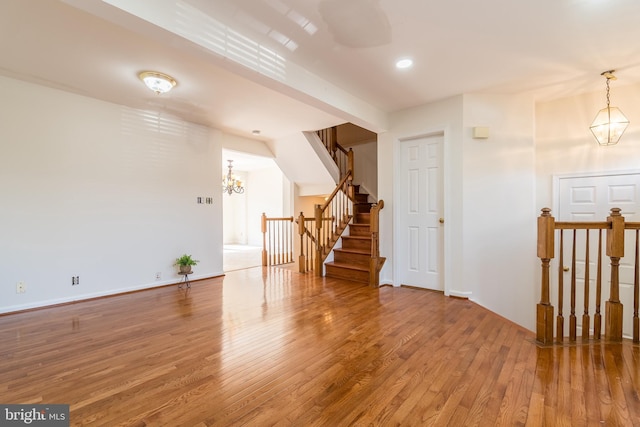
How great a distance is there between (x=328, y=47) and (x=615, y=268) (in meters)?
3.29

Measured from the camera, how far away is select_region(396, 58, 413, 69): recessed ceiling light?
9.93 feet

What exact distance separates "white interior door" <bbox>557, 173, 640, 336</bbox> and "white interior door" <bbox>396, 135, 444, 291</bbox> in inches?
68.6

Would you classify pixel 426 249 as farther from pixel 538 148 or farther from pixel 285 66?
pixel 285 66

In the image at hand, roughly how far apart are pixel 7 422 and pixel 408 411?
7.54ft

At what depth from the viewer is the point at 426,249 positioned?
14.2 feet

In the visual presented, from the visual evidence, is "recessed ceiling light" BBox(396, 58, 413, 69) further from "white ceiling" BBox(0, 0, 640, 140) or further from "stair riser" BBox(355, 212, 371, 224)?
"stair riser" BBox(355, 212, 371, 224)

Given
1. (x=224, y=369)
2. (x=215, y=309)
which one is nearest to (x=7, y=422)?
(x=224, y=369)

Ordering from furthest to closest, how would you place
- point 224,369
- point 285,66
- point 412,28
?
point 285,66, point 412,28, point 224,369

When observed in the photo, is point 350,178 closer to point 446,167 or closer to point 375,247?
point 375,247

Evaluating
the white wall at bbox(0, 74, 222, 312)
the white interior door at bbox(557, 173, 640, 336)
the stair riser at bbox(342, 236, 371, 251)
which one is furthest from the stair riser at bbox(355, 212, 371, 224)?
the white interior door at bbox(557, 173, 640, 336)

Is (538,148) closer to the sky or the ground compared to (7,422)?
closer to the sky

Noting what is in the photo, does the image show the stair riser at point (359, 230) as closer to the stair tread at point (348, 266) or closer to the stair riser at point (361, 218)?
the stair riser at point (361, 218)

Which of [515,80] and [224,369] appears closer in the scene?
[224,369]

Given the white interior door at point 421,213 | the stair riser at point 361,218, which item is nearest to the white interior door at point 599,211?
→ the white interior door at point 421,213
